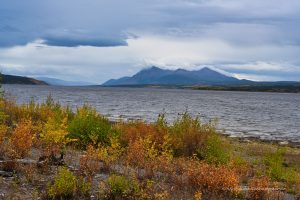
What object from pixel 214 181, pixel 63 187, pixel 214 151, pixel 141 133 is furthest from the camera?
pixel 141 133

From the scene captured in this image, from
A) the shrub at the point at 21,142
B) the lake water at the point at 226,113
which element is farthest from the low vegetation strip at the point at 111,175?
the lake water at the point at 226,113

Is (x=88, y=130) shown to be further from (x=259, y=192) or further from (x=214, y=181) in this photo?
(x=259, y=192)

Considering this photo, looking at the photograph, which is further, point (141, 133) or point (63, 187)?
point (141, 133)

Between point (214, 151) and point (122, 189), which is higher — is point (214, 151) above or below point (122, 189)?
below

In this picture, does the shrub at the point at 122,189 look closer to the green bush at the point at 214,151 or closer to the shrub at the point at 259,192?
the shrub at the point at 259,192

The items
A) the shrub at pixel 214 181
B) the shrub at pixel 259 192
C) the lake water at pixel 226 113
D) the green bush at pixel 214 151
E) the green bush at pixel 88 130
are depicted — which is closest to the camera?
the shrub at pixel 214 181

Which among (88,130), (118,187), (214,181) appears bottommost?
(214,181)

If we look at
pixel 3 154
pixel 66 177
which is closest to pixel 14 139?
pixel 3 154

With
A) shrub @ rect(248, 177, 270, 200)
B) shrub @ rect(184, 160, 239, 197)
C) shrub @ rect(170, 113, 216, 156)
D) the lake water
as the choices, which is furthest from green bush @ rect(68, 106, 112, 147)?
the lake water

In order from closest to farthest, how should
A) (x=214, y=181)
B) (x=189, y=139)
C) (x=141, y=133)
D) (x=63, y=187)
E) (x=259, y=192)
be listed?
(x=63, y=187) → (x=214, y=181) → (x=259, y=192) → (x=189, y=139) → (x=141, y=133)

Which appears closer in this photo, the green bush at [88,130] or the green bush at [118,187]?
the green bush at [118,187]

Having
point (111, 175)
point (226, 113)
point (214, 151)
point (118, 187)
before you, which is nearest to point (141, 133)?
point (214, 151)

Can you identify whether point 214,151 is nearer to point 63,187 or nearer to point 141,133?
point 141,133

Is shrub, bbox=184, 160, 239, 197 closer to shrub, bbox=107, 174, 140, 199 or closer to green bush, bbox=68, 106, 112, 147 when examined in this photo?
shrub, bbox=107, 174, 140, 199
